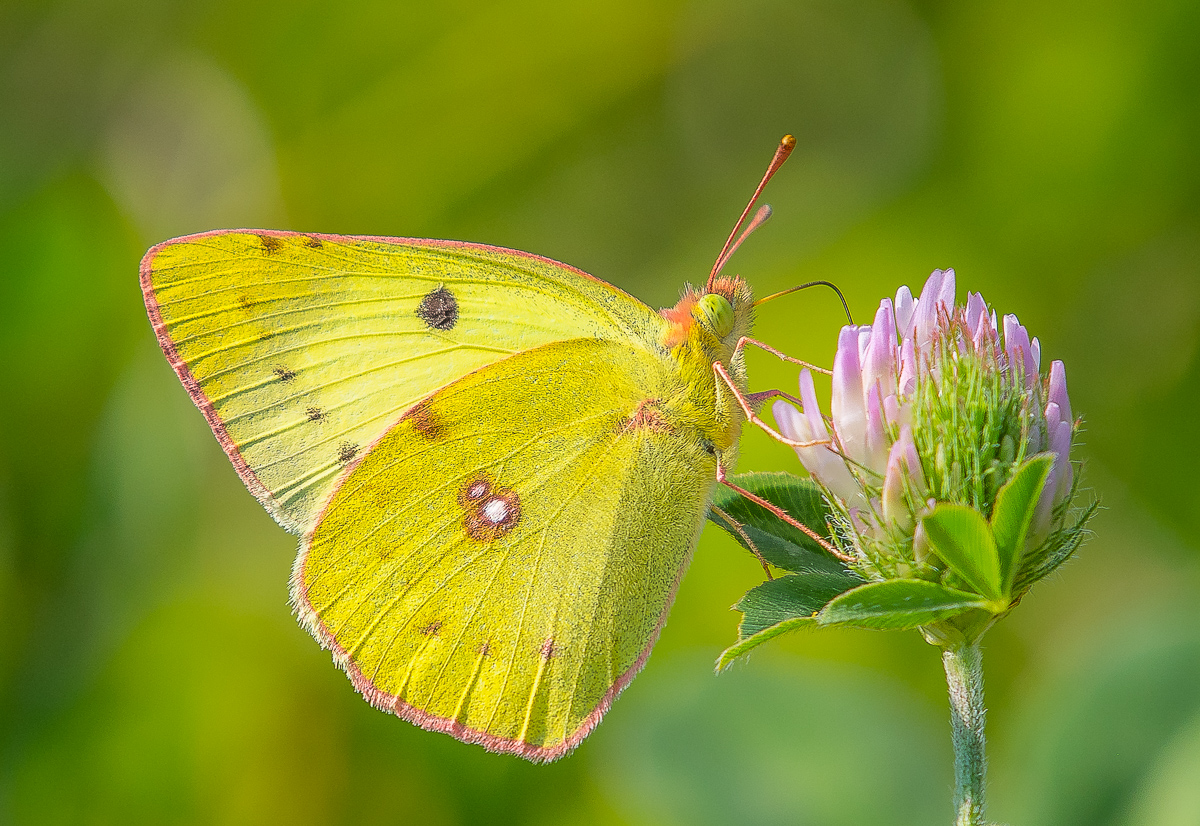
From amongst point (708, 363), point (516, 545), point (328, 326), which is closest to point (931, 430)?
point (708, 363)

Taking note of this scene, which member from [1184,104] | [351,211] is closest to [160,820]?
[351,211]

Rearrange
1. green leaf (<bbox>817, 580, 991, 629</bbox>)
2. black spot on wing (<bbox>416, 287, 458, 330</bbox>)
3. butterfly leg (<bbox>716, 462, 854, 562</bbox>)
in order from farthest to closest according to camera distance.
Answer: black spot on wing (<bbox>416, 287, 458, 330</bbox>), butterfly leg (<bbox>716, 462, 854, 562</bbox>), green leaf (<bbox>817, 580, 991, 629</bbox>)

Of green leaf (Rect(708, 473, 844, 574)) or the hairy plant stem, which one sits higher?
green leaf (Rect(708, 473, 844, 574))

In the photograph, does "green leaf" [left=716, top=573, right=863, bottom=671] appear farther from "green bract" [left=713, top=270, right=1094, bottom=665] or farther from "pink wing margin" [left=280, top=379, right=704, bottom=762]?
"pink wing margin" [left=280, top=379, right=704, bottom=762]

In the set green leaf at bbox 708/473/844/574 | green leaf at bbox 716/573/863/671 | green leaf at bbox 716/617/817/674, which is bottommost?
green leaf at bbox 716/617/817/674

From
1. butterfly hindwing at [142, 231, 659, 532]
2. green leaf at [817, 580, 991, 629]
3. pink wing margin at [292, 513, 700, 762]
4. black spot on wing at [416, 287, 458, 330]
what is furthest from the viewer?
black spot on wing at [416, 287, 458, 330]

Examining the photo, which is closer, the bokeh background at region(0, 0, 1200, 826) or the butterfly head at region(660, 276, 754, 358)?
the butterfly head at region(660, 276, 754, 358)

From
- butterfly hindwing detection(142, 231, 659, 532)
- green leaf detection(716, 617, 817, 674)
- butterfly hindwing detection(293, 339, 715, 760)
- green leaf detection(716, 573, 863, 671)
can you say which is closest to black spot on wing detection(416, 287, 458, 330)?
butterfly hindwing detection(142, 231, 659, 532)
